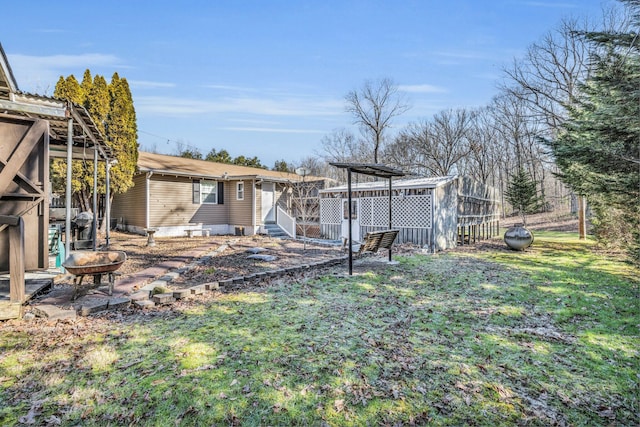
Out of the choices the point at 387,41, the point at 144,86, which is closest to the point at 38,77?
the point at 144,86

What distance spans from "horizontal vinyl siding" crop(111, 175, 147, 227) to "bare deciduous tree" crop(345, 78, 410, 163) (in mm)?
20193

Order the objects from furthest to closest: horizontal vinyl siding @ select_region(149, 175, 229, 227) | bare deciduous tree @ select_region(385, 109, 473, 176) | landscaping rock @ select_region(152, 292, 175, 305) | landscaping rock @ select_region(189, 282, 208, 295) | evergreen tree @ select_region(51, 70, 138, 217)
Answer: bare deciduous tree @ select_region(385, 109, 473, 176) < horizontal vinyl siding @ select_region(149, 175, 229, 227) < evergreen tree @ select_region(51, 70, 138, 217) < landscaping rock @ select_region(189, 282, 208, 295) < landscaping rock @ select_region(152, 292, 175, 305)

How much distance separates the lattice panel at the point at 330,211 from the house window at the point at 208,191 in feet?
19.1

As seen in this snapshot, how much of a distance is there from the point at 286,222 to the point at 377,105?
18.8 m

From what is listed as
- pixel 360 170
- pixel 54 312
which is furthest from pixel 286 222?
pixel 54 312

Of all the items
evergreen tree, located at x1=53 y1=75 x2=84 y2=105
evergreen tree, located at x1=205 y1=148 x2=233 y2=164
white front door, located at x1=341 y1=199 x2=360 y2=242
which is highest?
evergreen tree, located at x1=205 y1=148 x2=233 y2=164

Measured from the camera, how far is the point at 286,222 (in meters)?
16.3

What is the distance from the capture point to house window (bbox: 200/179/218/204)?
16578 millimetres

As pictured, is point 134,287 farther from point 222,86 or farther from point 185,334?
point 222,86

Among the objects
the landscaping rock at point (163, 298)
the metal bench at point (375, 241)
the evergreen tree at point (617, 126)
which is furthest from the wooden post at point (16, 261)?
the evergreen tree at point (617, 126)

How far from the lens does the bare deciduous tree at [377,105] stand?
97.7 feet

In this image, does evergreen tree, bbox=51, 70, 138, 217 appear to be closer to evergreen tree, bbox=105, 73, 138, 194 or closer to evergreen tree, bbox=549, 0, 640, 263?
evergreen tree, bbox=105, 73, 138, 194

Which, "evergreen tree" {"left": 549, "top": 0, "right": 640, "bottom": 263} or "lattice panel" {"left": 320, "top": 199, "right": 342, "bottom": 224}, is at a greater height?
"evergreen tree" {"left": 549, "top": 0, "right": 640, "bottom": 263}

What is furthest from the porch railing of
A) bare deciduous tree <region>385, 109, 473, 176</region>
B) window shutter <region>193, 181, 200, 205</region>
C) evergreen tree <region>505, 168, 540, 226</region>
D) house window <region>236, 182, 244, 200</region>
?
bare deciduous tree <region>385, 109, 473, 176</region>
